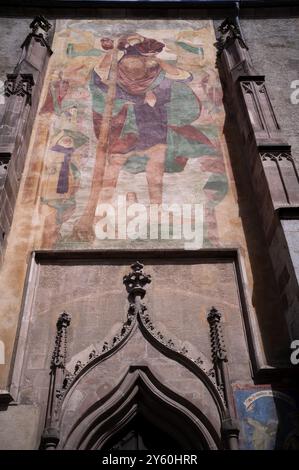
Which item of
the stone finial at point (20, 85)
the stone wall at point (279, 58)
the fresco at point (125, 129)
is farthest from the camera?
the stone wall at point (279, 58)

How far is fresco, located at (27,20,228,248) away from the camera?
864 centimetres

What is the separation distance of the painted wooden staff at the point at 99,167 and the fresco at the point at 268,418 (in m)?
3.54

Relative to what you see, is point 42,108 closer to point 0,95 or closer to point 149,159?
point 0,95

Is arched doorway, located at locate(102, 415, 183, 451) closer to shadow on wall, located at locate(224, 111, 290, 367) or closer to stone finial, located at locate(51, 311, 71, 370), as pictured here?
stone finial, located at locate(51, 311, 71, 370)

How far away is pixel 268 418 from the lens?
597cm

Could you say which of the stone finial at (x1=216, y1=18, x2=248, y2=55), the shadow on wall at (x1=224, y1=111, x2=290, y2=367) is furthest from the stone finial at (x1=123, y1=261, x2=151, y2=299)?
the stone finial at (x1=216, y1=18, x2=248, y2=55)

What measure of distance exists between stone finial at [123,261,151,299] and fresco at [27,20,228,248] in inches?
30.1

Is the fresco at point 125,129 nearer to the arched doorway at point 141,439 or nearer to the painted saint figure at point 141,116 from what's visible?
the painted saint figure at point 141,116

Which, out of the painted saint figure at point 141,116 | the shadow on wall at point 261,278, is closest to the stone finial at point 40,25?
the painted saint figure at point 141,116

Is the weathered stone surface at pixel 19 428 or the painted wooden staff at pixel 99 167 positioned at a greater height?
the painted wooden staff at pixel 99 167

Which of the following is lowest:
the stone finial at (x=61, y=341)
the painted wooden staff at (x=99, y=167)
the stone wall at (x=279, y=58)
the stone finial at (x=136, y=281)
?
the stone finial at (x=61, y=341)

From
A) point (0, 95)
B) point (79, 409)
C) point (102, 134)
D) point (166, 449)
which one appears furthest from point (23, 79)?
point (166, 449)

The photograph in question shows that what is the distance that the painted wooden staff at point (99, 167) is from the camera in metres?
8.22

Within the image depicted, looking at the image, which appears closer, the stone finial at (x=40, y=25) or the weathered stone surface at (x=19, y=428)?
the weathered stone surface at (x=19, y=428)
